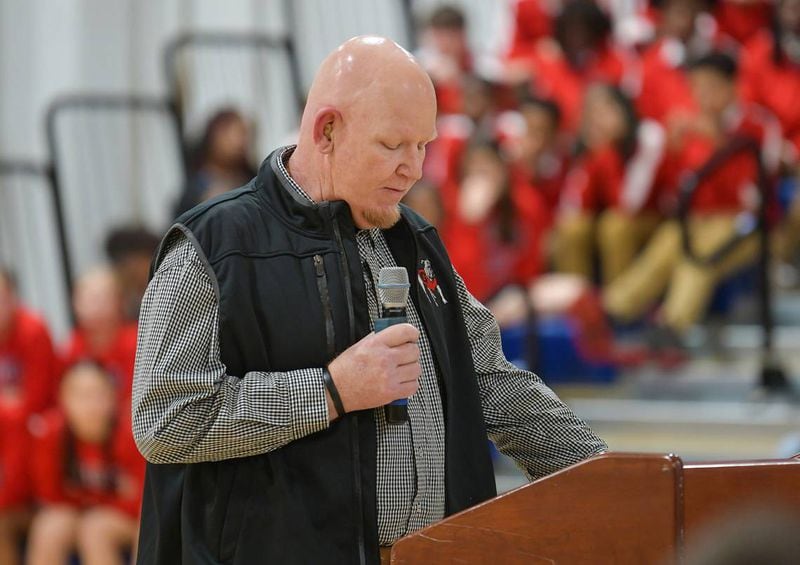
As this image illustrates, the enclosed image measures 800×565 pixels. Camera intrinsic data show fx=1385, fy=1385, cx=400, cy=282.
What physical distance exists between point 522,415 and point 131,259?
3.62 metres

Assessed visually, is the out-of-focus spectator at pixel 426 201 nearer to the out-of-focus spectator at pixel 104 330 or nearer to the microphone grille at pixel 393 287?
the out-of-focus spectator at pixel 104 330

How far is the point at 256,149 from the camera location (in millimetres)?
6016

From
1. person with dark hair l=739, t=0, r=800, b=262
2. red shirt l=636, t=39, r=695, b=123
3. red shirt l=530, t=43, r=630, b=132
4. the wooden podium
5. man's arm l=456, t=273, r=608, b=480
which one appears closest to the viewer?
the wooden podium

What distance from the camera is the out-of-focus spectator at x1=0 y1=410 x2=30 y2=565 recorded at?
497 cm

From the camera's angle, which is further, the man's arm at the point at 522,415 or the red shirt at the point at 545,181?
the red shirt at the point at 545,181

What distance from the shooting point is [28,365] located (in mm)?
5406

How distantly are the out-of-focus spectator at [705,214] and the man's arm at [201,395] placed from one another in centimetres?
310

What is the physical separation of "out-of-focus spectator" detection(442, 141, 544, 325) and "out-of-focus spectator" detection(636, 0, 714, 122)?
706 mm

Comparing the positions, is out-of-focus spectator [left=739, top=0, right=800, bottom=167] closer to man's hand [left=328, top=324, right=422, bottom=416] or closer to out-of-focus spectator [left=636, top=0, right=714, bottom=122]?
out-of-focus spectator [left=636, top=0, right=714, bottom=122]

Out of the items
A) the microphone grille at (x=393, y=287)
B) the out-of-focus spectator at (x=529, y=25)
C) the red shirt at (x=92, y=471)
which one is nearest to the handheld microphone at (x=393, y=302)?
the microphone grille at (x=393, y=287)

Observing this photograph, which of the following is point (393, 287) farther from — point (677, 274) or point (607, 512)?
point (677, 274)

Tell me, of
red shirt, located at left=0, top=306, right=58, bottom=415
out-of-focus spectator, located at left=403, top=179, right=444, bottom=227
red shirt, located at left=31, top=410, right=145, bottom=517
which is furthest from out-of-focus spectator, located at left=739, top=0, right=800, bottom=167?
red shirt, located at left=0, top=306, right=58, bottom=415

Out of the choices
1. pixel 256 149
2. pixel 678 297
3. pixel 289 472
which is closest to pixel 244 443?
pixel 289 472

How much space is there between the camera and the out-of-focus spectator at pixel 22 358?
5359 millimetres
